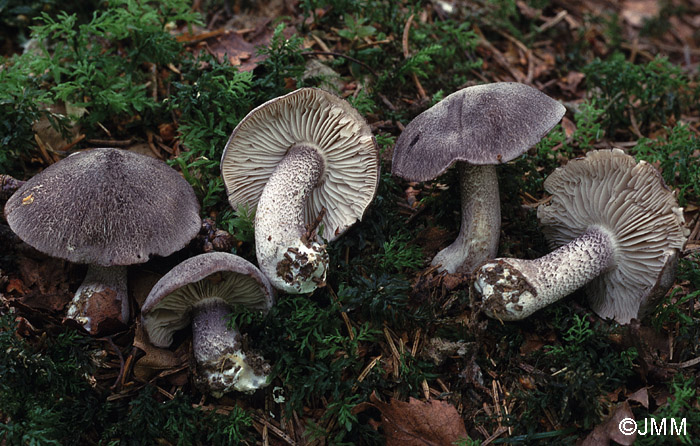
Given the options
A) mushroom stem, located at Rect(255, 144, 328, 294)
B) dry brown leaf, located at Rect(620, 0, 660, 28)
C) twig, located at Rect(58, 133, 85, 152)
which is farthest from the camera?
dry brown leaf, located at Rect(620, 0, 660, 28)

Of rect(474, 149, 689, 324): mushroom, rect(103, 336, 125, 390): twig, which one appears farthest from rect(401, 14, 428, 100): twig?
rect(103, 336, 125, 390): twig

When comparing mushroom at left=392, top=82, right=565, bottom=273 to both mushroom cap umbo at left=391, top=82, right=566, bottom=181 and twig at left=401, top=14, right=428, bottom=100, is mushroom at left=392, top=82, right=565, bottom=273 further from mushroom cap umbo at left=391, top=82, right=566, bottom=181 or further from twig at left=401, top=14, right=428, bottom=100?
twig at left=401, top=14, right=428, bottom=100

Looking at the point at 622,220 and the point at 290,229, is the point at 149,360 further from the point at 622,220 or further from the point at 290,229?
the point at 622,220

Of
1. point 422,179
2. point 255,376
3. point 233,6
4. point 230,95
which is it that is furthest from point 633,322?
point 233,6

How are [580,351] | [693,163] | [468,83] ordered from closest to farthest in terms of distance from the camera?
[580,351] < [693,163] < [468,83]

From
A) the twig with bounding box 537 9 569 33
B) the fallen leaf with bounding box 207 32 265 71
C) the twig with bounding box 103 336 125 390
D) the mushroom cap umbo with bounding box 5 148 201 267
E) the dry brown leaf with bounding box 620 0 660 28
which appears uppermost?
the twig with bounding box 537 9 569 33

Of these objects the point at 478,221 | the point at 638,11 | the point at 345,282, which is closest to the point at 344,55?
the point at 478,221

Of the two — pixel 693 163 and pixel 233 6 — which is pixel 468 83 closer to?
pixel 693 163
